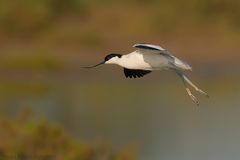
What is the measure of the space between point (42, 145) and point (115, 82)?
35.3 ft

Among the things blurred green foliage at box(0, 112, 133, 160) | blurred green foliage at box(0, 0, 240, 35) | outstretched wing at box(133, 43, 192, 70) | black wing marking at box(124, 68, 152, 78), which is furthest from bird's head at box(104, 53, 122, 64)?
blurred green foliage at box(0, 0, 240, 35)

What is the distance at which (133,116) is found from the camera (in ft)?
51.1

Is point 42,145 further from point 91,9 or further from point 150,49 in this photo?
point 91,9

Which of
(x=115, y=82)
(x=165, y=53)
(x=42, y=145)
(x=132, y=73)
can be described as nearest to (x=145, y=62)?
(x=165, y=53)

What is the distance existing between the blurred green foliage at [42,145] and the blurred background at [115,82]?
11mm

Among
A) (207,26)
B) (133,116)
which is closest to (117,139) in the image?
(133,116)

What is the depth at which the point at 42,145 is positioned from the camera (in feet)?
30.7

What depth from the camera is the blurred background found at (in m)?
12.3

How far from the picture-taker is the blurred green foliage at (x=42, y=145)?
930cm

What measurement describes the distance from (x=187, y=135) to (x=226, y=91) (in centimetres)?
463

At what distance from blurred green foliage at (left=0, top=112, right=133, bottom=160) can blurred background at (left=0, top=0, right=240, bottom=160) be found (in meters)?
0.01

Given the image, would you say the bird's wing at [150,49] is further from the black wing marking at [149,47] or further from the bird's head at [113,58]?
the bird's head at [113,58]

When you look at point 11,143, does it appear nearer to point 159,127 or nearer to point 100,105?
point 159,127

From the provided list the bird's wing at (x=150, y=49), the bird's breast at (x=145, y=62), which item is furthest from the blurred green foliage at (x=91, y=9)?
the bird's wing at (x=150, y=49)
